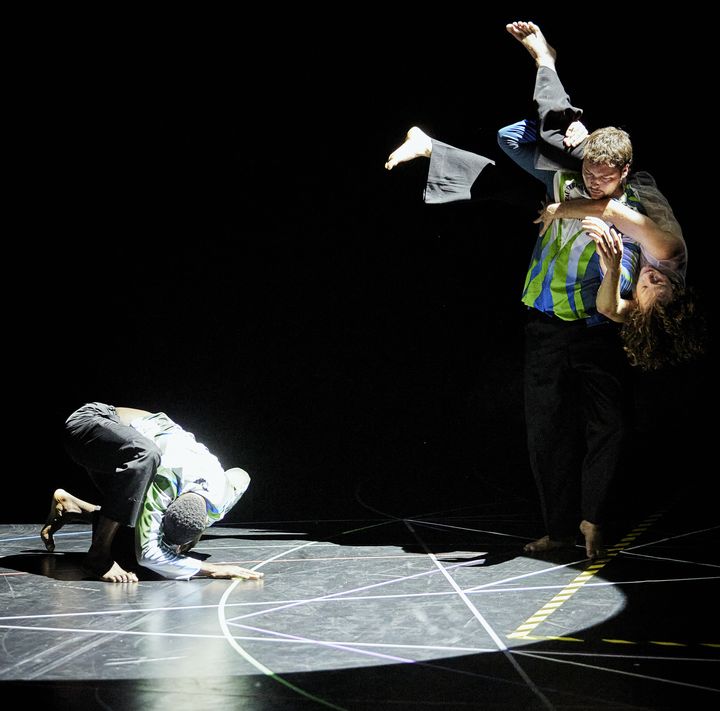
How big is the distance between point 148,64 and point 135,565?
14.4 ft

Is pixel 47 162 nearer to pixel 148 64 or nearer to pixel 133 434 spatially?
pixel 148 64

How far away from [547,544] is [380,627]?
4.63 feet

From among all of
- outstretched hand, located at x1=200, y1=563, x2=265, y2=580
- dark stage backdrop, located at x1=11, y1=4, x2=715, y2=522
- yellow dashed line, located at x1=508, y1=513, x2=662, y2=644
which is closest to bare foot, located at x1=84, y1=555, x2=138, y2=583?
outstretched hand, located at x1=200, y1=563, x2=265, y2=580

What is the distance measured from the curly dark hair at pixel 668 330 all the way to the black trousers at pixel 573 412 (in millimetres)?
242

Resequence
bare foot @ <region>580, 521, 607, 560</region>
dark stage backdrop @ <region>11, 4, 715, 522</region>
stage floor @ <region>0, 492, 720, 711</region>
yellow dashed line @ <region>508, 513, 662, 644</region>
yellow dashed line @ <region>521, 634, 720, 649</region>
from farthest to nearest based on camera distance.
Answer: dark stage backdrop @ <region>11, 4, 715, 522</region> < bare foot @ <region>580, 521, 607, 560</region> < yellow dashed line @ <region>508, 513, 662, 644</region> < yellow dashed line @ <region>521, 634, 720, 649</region> < stage floor @ <region>0, 492, 720, 711</region>

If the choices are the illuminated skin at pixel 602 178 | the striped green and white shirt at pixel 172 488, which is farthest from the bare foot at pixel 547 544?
the illuminated skin at pixel 602 178

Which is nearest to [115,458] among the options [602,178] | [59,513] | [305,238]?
[59,513]

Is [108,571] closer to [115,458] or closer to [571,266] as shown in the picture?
[115,458]

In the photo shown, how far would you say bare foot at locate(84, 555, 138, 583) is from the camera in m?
4.00

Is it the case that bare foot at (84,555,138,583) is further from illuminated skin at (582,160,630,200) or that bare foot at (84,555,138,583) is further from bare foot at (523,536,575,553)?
illuminated skin at (582,160,630,200)

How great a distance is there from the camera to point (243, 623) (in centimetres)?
337

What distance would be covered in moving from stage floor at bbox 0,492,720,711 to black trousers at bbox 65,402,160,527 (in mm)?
330

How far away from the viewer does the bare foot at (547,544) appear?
4.44 meters

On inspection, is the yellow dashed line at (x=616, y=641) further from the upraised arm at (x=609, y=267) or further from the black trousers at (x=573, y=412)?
the upraised arm at (x=609, y=267)
